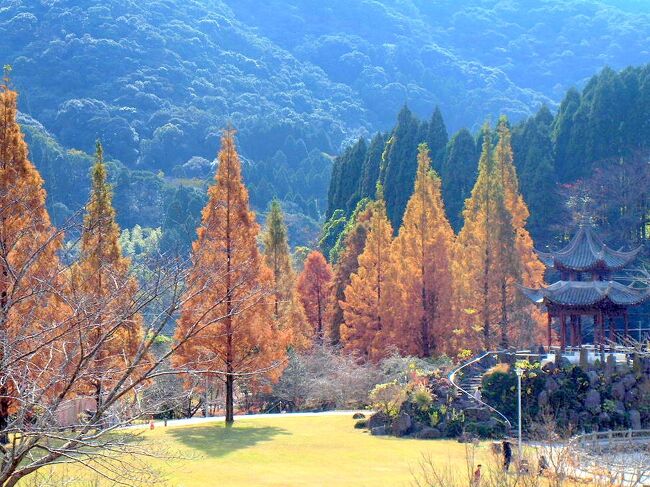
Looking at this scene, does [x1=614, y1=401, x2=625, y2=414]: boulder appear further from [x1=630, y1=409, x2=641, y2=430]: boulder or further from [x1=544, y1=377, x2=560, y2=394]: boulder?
[x1=544, y1=377, x2=560, y2=394]: boulder

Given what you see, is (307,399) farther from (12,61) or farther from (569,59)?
(569,59)

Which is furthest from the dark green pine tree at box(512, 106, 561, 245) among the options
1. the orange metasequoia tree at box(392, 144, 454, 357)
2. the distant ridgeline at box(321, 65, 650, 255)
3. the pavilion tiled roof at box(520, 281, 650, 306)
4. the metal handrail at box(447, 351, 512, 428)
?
the metal handrail at box(447, 351, 512, 428)

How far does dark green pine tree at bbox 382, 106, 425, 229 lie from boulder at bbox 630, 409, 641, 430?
109 feet

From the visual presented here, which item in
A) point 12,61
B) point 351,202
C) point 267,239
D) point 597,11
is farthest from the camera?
point 597,11

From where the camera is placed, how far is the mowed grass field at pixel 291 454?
63.2 feet

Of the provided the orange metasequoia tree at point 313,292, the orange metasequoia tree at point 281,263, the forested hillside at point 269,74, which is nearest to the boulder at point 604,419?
the orange metasequoia tree at point 281,263

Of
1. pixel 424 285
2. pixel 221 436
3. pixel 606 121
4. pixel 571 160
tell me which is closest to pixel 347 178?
pixel 571 160

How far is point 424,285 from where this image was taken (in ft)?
124

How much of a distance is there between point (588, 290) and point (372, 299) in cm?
1012

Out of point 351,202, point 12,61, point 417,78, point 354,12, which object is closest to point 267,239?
point 351,202

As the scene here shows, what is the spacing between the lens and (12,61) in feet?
414

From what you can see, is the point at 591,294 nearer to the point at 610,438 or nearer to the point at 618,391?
the point at 618,391

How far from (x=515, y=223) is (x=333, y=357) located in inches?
432

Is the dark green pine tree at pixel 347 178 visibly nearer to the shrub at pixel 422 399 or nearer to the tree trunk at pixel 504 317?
the tree trunk at pixel 504 317
